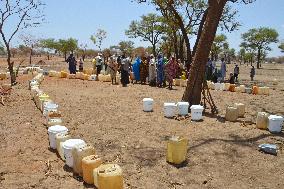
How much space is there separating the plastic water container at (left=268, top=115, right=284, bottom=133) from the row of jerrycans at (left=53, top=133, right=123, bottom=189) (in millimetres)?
4898

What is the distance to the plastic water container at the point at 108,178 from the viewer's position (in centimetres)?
544

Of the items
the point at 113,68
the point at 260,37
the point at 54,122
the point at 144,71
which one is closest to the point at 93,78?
the point at 113,68

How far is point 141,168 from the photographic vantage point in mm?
6633

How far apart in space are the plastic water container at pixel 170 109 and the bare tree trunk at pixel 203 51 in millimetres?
1324

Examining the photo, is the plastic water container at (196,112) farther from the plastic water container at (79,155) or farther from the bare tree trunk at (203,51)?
the plastic water container at (79,155)

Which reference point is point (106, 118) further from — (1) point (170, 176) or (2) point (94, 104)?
(1) point (170, 176)

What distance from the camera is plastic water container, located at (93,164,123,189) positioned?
5.44m

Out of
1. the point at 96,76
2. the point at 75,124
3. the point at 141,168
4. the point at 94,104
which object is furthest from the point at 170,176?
the point at 96,76

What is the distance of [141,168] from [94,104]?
6.53m

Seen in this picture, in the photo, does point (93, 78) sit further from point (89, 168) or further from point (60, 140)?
point (89, 168)

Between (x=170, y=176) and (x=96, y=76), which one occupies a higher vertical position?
(x=96, y=76)

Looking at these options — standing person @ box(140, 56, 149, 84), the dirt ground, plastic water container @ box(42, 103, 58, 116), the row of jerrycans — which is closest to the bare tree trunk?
the dirt ground

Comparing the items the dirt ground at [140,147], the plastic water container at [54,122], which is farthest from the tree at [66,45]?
the plastic water container at [54,122]

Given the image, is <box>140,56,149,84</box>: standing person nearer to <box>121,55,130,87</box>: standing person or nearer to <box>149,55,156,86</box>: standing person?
<box>149,55,156,86</box>: standing person
